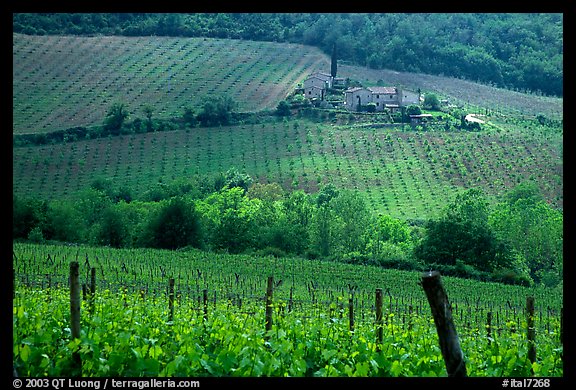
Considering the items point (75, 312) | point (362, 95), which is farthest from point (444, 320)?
point (362, 95)

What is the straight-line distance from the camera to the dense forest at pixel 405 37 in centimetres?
13338

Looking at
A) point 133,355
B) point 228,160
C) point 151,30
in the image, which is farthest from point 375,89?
point 133,355

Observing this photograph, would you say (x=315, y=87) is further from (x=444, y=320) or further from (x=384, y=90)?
(x=444, y=320)

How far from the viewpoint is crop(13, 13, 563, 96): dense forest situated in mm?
133375

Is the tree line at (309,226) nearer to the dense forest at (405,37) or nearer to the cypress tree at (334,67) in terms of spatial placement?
the cypress tree at (334,67)

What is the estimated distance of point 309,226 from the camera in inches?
2820

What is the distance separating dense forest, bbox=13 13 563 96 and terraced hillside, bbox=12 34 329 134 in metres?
3.75

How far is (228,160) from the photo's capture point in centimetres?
9869

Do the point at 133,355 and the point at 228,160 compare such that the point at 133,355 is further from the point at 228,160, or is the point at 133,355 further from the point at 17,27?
the point at 17,27

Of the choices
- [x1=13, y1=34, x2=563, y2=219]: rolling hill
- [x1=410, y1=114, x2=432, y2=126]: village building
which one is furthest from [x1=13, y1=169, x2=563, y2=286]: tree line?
[x1=410, y1=114, x2=432, y2=126]: village building

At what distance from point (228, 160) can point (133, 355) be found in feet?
300

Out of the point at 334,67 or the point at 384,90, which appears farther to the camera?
the point at 334,67

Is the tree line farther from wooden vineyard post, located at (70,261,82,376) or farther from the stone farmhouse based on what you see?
wooden vineyard post, located at (70,261,82,376)

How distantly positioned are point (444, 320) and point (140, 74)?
4630 inches
